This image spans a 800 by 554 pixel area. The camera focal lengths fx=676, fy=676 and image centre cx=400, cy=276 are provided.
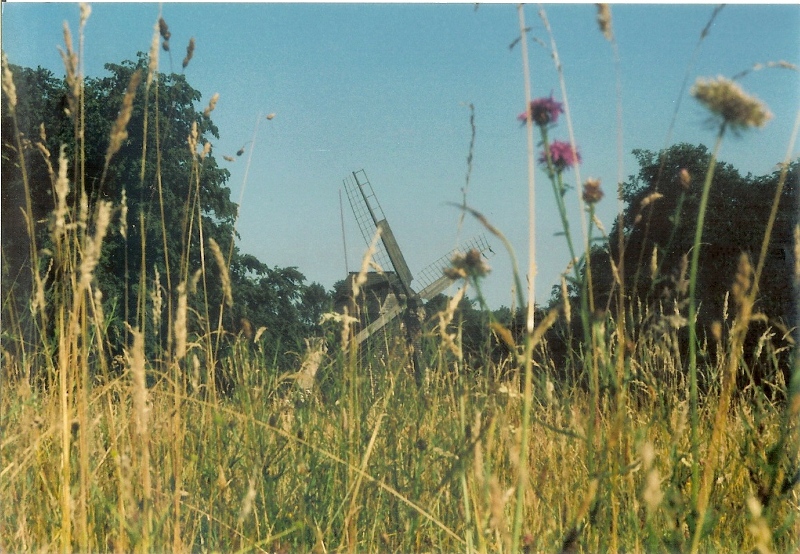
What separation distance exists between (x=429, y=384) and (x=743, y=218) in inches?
269

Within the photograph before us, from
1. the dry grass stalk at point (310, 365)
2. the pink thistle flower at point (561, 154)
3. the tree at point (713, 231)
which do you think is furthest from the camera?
the tree at point (713, 231)

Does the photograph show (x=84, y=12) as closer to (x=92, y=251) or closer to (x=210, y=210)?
(x=92, y=251)

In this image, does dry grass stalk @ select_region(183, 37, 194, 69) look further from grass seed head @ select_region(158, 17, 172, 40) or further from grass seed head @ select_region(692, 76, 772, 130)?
grass seed head @ select_region(692, 76, 772, 130)

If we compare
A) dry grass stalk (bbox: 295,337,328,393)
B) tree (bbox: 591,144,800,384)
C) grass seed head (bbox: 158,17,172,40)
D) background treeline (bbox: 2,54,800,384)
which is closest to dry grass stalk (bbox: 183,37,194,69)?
grass seed head (bbox: 158,17,172,40)

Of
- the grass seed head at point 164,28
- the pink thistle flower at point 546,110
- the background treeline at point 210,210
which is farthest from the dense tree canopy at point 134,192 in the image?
the pink thistle flower at point 546,110

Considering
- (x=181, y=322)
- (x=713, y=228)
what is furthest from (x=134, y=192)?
(x=181, y=322)

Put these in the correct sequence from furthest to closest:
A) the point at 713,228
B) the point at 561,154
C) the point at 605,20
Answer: the point at 713,228 → the point at 561,154 → the point at 605,20

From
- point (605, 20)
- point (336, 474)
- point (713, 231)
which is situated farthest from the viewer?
point (713, 231)

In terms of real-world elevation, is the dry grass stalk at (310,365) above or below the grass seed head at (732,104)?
below

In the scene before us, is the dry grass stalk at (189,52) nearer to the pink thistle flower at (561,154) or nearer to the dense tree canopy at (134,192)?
the dense tree canopy at (134,192)

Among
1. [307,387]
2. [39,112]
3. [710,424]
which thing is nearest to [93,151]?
[39,112]

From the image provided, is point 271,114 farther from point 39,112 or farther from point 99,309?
point 39,112

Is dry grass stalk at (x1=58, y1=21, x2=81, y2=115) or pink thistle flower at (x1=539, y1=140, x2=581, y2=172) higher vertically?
dry grass stalk at (x1=58, y1=21, x2=81, y2=115)

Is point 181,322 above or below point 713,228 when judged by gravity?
below
